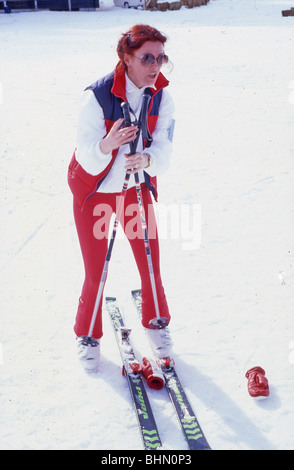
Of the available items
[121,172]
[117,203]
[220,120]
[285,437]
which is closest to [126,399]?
[285,437]

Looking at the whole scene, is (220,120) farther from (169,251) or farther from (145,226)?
(145,226)

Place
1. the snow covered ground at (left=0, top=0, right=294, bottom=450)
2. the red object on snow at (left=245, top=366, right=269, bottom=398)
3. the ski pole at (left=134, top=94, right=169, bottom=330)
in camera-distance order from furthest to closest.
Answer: the red object on snow at (left=245, top=366, right=269, bottom=398) → the snow covered ground at (left=0, top=0, right=294, bottom=450) → the ski pole at (left=134, top=94, right=169, bottom=330)

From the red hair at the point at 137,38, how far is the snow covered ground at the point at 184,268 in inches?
93.8

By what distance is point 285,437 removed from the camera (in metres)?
3.09

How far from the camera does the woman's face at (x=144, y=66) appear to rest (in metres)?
2.86

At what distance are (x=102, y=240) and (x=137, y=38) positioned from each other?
138 cm

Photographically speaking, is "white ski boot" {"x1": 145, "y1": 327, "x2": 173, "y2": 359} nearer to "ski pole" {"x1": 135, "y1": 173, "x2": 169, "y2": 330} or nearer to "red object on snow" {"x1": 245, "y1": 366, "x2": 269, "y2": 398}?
"ski pole" {"x1": 135, "y1": 173, "x2": 169, "y2": 330}

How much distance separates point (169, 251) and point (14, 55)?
1139 cm

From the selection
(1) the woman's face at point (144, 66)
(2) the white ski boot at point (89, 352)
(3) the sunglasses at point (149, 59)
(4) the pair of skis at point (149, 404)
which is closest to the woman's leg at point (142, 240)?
(4) the pair of skis at point (149, 404)

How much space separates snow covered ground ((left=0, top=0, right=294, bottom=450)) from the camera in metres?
3.27

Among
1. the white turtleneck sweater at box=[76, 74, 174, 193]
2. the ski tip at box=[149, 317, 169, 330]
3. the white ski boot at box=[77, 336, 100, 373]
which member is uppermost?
the white turtleneck sweater at box=[76, 74, 174, 193]

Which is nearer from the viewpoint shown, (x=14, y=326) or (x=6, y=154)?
(x=14, y=326)

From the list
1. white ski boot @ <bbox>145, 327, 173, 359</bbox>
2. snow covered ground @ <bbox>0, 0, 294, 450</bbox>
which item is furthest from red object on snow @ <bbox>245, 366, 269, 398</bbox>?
white ski boot @ <bbox>145, 327, 173, 359</bbox>

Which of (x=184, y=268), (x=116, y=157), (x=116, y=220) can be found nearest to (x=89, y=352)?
(x=116, y=220)
